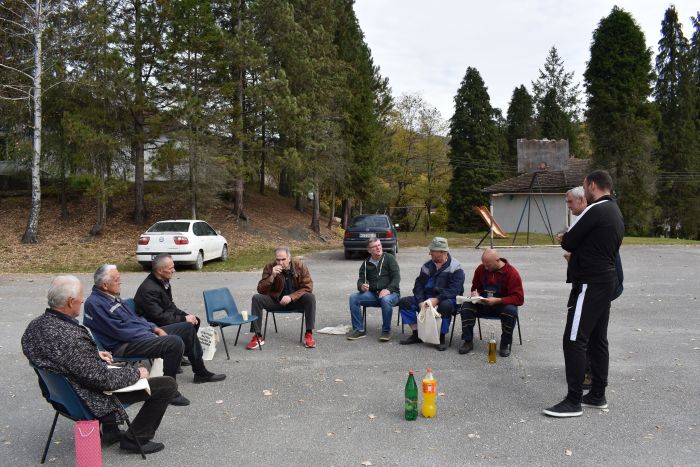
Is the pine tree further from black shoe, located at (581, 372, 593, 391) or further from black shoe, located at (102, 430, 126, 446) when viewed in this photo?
black shoe, located at (102, 430, 126, 446)

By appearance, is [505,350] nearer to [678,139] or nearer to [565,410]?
[565,410]

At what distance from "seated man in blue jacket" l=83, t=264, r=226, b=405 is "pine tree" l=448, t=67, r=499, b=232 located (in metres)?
40.9

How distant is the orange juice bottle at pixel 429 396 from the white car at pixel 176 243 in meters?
12.2

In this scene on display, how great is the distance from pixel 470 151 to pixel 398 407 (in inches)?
1693

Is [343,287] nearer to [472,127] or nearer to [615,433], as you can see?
[615,433]

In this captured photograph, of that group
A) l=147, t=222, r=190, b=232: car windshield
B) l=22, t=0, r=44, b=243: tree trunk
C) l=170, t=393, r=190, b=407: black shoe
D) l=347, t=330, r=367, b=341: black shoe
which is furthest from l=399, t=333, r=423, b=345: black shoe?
l=22, t=0, r=44, b=243: tree trunk

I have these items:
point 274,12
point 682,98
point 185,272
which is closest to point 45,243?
point 185,272

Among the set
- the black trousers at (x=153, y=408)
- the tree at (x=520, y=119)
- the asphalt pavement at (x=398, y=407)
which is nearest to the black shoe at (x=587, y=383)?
the asphalt pavement at (x=398, y=407)

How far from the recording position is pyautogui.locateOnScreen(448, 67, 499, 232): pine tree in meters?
45.1

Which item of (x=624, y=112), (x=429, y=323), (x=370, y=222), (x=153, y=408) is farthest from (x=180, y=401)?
(x=624, y=112)

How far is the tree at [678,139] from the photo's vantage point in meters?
39.4

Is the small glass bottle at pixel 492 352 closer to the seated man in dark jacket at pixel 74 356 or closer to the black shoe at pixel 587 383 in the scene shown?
the black shoe at pixel 587 383

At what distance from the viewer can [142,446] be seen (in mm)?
4184

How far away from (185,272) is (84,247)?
22.5 ft
